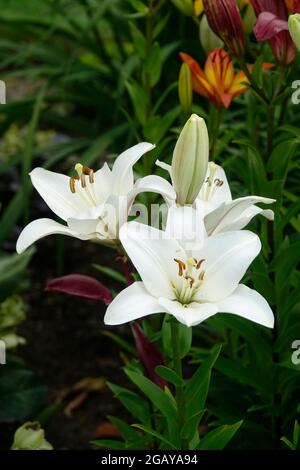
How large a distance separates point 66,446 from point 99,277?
62 cm

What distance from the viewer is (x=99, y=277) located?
2.11 meters

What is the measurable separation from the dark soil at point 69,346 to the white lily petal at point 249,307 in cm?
80

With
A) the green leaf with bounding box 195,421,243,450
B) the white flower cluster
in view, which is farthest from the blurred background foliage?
the white flower cluster

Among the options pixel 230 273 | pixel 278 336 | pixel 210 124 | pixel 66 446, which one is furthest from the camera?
pixel 66 446

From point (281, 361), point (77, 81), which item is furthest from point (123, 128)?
point (281, 361)

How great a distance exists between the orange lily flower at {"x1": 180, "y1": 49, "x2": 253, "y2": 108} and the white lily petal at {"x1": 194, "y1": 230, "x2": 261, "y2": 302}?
330 mm

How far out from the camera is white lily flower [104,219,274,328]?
0.76 m

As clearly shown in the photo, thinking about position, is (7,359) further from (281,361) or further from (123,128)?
(123,128)

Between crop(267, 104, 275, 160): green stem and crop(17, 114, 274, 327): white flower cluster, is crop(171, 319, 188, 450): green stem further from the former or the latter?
crop(267, 104, 275, 160): green stem

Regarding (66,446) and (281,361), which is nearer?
(281,361)

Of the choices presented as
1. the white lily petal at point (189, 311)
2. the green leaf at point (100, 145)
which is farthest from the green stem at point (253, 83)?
the green leaf at point (100, 145)

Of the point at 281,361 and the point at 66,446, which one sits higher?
the point at 281,361

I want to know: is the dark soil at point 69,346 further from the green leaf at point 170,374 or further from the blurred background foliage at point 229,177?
the green leaf at point 170,374

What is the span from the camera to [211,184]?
2.98 ft
